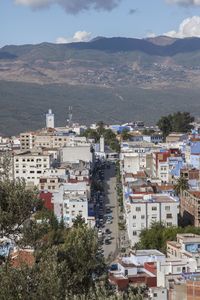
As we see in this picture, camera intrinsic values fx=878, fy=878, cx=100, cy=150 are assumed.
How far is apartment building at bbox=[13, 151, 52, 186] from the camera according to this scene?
3002 centimetres

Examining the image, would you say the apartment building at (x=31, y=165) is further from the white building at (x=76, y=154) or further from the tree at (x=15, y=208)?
the tree at (x=15, y=208)

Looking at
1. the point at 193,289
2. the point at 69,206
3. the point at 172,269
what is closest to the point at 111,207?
the point at 69,206

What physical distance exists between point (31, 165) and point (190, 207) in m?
9.00

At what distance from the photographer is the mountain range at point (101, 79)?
91.1 metres

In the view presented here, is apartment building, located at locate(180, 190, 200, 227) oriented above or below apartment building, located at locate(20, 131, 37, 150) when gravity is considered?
below

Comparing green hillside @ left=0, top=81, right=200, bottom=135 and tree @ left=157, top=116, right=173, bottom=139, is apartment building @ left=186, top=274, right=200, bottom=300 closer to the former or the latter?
tree @ left=157, top=116, right=173, bottom=139

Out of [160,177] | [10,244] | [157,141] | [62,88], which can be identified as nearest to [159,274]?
[10,244]

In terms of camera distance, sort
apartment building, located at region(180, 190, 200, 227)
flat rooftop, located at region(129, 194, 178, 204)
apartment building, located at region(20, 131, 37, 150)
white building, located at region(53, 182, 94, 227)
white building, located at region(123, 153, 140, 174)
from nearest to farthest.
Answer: flat rooftop, located at region(129, 194, 178, 204) < apartment building, located at region(180, 190, 200, 227) < white building, located at region(53, 182, 94, 227) < white building, located at region(123, 153, 140, 174) < apartment building, located at region(20, 131, 37, 150)

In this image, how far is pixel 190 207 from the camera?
2275cm

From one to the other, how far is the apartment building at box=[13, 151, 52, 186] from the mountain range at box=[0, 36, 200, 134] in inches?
1547

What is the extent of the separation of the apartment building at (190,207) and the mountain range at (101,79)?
46.9 m

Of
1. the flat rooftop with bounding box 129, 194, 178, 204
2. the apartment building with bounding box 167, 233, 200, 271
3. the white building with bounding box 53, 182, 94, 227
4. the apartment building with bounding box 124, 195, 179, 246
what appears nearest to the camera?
the apartment building with bounding box 167, 233, 200, 271

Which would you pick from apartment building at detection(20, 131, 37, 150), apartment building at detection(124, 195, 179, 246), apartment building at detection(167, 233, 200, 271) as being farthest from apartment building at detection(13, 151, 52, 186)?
apartment building at detection(167, 233, 200, 271)

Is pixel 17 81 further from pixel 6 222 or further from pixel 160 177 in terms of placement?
pixel 6 222
